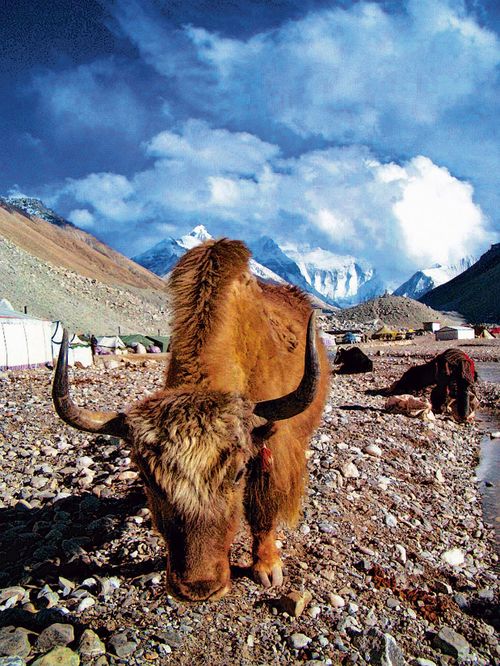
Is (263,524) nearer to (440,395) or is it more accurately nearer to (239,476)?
(239,476)

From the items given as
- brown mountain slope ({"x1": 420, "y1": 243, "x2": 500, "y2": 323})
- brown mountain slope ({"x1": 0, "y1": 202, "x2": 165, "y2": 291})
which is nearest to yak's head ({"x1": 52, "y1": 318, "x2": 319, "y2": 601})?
brown mountain slope ({"x1": 0, "y1": 202, "x2": 165, "y2": 291})

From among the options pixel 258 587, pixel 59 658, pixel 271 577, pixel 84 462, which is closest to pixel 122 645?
pixel 59 658

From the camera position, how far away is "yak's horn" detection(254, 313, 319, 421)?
10.8 ft

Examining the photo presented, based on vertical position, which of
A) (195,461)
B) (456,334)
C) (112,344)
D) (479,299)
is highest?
(479,299)

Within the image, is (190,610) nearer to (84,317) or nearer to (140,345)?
(140,345)

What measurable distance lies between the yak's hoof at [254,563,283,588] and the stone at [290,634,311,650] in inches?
28.3

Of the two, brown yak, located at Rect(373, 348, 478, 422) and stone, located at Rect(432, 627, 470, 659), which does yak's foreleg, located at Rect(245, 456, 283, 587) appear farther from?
brown yak, located at Rect(373, 348, 478, 422)

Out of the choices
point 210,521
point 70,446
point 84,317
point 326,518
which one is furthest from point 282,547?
point 84,317

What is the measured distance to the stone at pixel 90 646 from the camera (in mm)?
3252

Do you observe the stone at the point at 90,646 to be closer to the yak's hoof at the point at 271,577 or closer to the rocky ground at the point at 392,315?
the yak's hoof at the point at 271,577

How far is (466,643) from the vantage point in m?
3.80

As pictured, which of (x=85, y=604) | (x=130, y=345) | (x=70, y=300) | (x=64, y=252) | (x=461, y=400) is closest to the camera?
(x=85, y=604)

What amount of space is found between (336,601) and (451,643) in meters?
0.94

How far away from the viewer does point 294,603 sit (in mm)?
3926
